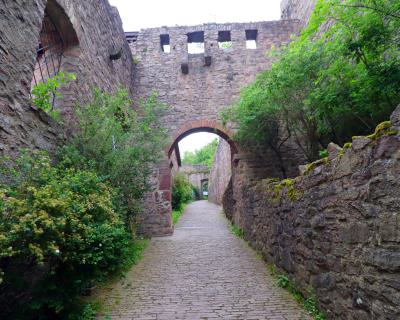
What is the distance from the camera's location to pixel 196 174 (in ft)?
106

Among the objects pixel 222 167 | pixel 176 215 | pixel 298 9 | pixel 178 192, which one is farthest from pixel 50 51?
pixel 222 167

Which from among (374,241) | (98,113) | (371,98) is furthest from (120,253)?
(371,98)

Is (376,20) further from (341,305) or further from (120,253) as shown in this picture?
(120,253)

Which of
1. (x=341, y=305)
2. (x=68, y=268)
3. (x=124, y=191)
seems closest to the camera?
(x=341, y=305)

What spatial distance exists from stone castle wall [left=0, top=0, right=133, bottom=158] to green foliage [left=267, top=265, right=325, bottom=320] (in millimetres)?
3554

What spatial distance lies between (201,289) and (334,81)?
3942 mm

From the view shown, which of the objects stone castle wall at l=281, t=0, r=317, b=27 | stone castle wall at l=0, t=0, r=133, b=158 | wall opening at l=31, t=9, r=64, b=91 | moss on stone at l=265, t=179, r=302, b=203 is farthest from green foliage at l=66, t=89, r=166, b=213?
stone castle wall at l=281, t=0, r=317, b=27

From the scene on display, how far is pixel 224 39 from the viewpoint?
1007 centimetres

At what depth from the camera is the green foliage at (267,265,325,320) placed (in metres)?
3.03

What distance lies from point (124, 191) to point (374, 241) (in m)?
4.26

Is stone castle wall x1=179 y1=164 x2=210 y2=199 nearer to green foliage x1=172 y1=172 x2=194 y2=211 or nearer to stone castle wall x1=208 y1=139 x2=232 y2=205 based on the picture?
stone castle wall x1=208 y1=139 x2=232 y2=205

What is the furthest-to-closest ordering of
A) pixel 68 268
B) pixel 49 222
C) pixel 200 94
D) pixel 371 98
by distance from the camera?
pixel 200 94, pixel 371 98, pixel 68 268, pixel 49 222

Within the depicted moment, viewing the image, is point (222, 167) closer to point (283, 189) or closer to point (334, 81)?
point (334, 81)

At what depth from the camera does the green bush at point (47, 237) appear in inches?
83.7
